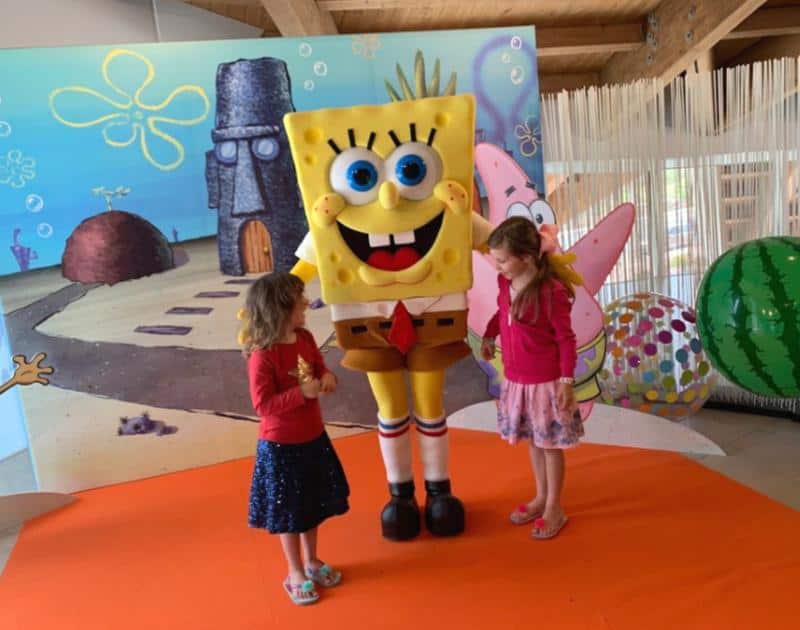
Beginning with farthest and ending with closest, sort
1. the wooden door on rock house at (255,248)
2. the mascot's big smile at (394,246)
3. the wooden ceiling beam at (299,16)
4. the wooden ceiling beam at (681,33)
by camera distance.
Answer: the wooden ceiling beam at (681,33) → the wooden ceiling beam at (299,16) → the wooden door on rock house at (255,248) → the mascot's big smile at (394,246)

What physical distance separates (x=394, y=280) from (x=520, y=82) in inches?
54.6

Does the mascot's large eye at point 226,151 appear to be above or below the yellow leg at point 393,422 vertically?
above

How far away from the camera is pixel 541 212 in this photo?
8.27 ft

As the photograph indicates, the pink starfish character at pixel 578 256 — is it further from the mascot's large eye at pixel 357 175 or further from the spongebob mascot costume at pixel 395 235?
the mascot's large eye at pixel 357 175

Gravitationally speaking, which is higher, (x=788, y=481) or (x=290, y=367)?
(x=290, y=367)

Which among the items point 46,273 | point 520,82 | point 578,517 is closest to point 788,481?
point 578,517

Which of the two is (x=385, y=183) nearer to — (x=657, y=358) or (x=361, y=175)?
(x=361, y=175)

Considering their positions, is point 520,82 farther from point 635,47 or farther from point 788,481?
point 788,481

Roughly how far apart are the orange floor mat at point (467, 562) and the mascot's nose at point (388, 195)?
994 mm

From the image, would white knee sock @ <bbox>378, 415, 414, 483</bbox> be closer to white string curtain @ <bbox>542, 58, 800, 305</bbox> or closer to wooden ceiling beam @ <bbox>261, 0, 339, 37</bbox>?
white string curtain @ <bbox>542, 58, 800, 305</bbox>

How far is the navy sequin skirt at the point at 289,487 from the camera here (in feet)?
5.22

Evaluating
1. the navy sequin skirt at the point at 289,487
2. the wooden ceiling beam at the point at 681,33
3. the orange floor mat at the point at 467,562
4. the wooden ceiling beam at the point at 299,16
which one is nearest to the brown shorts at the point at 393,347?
the navy sequin skirt at the point at 289,487

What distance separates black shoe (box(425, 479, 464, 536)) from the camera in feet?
6.26

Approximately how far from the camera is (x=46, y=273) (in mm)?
2445
